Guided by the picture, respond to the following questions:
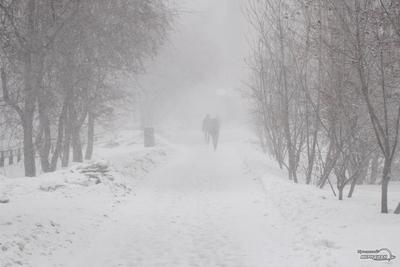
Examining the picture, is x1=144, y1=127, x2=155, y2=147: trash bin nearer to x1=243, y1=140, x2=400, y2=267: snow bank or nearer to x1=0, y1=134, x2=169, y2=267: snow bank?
x1=0, y1=134, x2=169, y2=267: snow bank

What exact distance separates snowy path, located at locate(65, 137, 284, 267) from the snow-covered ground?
0.05 feet

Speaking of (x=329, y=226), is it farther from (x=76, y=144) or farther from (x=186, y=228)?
(x=76, y=144)

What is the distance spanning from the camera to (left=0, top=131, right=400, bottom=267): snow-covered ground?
6567 mm

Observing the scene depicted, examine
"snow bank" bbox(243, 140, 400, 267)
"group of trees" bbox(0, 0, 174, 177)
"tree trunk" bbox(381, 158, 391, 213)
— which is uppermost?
"group of trees" bbox(0, 0, 174, 177)

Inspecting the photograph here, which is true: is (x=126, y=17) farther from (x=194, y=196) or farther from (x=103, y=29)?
(x=194, y=196)

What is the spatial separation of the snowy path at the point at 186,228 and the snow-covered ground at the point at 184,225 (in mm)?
17

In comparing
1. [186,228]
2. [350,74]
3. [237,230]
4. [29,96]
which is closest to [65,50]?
[29,96]

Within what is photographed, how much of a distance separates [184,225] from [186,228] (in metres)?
0.23

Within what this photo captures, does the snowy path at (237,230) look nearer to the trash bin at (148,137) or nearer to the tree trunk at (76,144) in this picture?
the tree trunk at (76,144)

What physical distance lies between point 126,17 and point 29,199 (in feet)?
18.5

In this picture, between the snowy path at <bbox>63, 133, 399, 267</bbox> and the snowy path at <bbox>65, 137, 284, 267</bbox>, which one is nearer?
the snowy path at <bbox>63, 133, 399, 267</bbox>

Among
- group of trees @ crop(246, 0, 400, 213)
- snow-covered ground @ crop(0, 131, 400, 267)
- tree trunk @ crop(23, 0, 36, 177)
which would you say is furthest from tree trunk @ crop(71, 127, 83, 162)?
group of trees @ crop(246, 0, 400, 213)

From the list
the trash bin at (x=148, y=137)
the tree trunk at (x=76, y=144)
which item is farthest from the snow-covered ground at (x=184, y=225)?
the trash bin at (x=148, y=137)

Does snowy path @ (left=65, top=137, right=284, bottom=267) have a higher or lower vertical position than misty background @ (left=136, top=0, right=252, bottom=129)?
lower
